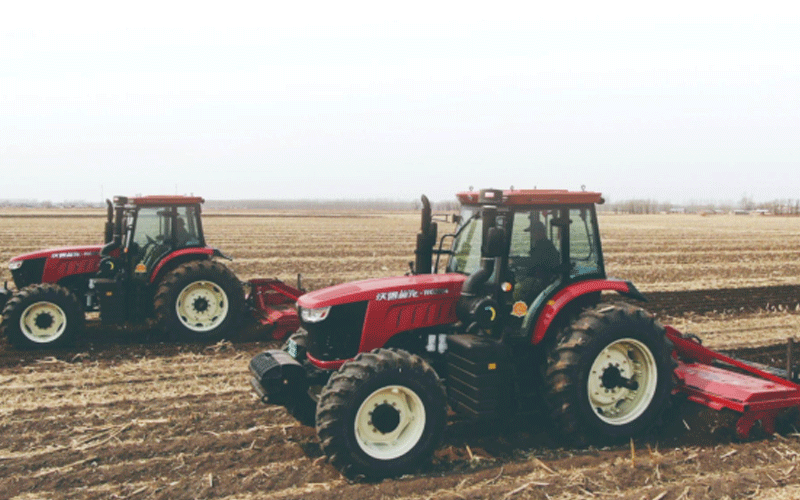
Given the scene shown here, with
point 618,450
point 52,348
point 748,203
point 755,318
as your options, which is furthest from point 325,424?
point 748,203

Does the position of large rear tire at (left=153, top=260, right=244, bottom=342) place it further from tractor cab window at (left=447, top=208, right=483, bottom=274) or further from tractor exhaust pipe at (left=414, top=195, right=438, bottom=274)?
tractor cab window at (left=447, top=208, right=483, bottom=274)

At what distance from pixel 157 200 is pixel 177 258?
901 mm

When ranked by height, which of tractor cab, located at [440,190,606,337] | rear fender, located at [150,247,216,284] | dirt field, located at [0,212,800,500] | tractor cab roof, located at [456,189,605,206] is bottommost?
dirt field, located at [0,212,800,500]

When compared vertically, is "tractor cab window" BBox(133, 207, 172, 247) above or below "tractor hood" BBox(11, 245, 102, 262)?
above

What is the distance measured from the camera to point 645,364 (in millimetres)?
5898

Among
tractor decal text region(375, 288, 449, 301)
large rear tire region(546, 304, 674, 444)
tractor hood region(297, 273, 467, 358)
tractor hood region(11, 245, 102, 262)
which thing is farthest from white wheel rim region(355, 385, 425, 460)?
tractor hood region(11, 245, 102, 262)

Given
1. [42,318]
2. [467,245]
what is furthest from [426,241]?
[42,318]

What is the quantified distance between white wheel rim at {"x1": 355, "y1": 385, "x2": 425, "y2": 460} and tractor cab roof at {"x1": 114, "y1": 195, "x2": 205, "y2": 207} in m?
5.96

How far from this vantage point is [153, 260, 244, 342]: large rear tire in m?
9.50

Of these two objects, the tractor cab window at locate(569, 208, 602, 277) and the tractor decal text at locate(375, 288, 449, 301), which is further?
the tractor cab window at locate(569, 208, 602, 277)

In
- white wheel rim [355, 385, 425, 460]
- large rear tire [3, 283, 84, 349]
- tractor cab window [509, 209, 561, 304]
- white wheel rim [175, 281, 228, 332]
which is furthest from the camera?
white wheel rim [175, 281, 228, 332]

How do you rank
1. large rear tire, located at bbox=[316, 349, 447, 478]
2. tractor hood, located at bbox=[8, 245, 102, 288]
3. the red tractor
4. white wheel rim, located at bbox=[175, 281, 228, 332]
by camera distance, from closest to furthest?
large rear tire, located at bbox=[316, 349, 447, 478] → the red tractor → white wheel rim, located at bbox=[175, 281, 228, 332] → tractor hood, located at bbox=[8, 245, 102, 288]

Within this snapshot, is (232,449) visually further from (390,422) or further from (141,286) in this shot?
(141,286)

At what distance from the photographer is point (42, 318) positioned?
9281 mm
